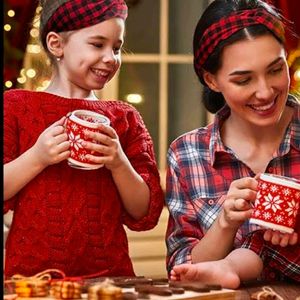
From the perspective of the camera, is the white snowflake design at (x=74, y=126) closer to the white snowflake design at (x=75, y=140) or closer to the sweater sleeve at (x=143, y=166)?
the white snowflake design at (x=75, y=140)

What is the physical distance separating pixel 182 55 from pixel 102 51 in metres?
2.63

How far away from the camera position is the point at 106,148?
152cm

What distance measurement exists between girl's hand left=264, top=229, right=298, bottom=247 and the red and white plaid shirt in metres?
0.14

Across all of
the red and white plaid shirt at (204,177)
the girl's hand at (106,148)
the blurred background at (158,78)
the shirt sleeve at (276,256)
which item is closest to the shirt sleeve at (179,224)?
the red and white plaid shirt at (204,177)

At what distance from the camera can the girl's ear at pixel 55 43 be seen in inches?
66.3

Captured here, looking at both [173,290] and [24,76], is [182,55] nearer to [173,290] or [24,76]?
[24,76]

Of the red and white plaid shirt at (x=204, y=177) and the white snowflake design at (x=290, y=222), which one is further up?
the red and white plaid shirt at (x=204, y=177)

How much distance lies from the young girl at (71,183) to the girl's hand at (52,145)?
4 cm

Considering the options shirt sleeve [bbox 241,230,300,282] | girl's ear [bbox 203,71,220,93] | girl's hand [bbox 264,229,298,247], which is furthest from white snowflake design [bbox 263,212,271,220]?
girl's ear [bbox 203,71,220,93]

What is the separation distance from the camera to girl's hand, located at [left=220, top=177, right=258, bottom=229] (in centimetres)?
151

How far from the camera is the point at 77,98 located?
1.71 metres

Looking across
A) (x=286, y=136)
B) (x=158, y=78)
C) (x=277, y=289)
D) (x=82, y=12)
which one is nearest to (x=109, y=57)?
(x=82, y=12)

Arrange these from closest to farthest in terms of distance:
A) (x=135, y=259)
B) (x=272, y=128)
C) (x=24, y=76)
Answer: (x=272, y=128) < (x=24, y=76) < (x=135, y=259)

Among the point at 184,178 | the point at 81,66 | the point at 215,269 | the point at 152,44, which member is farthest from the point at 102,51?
the point at 152,44
